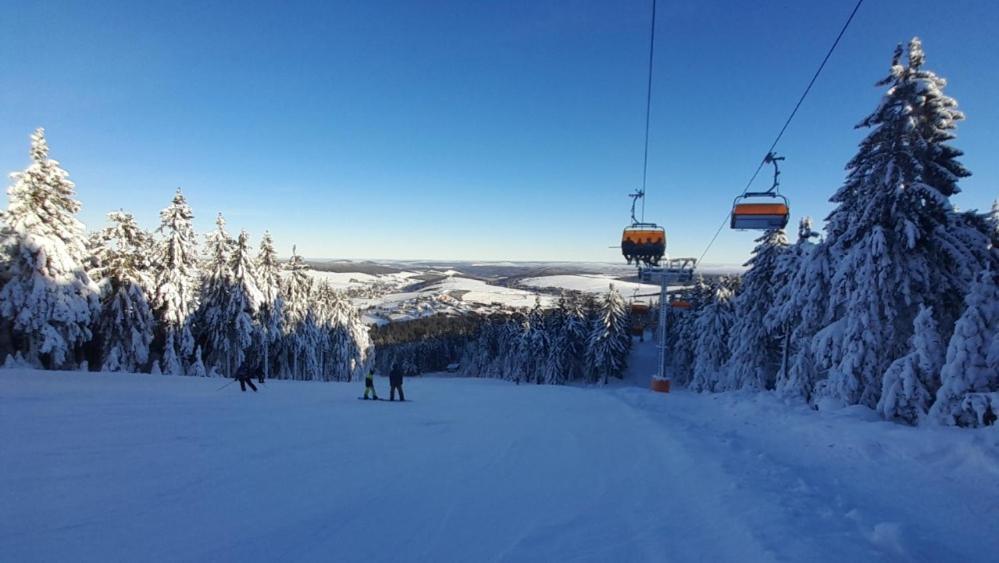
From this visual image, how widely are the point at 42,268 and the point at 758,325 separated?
3841cm

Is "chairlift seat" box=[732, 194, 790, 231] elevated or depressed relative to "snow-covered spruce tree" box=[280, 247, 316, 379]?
elevated

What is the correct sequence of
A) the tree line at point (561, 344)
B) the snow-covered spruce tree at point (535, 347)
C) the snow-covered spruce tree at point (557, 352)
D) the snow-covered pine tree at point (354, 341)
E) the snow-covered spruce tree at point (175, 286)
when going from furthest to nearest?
the snow-covered spruce tree at point (535, 347), the snow-covered spruce tree at point (557, 352), the tree line at point (561, 344), the snow-covered pine tree at point (354, 341), the snow-covered spruce tree at point (175, 286)

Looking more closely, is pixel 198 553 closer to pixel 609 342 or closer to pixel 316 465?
pixel 316 465

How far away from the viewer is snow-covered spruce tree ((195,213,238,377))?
30234 mm

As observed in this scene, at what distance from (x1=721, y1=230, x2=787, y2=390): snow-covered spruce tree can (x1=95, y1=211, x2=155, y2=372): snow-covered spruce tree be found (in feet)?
→ 118

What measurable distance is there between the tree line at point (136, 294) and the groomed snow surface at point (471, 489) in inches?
416

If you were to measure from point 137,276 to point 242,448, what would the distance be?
80.1ft

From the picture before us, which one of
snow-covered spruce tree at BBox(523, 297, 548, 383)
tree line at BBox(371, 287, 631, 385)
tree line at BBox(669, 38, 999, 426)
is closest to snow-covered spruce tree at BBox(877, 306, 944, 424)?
tree line at BBox(669, 38, 999, 426)

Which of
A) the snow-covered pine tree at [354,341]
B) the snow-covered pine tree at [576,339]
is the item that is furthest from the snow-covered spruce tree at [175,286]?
the snow-covered pine tree at [576,339]

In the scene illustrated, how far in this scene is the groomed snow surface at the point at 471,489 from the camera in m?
4.29

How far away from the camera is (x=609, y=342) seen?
52.0 meters

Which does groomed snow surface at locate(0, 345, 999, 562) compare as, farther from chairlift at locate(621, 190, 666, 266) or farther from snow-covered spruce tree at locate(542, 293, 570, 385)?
snow-covered spruce tree at locate(542, 293, 570, 385)

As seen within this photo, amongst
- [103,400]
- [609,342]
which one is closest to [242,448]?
[103,400]

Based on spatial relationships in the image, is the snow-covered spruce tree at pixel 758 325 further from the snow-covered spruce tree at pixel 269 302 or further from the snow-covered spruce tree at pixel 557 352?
the snow-covered spruce tree at pixel 269 302
